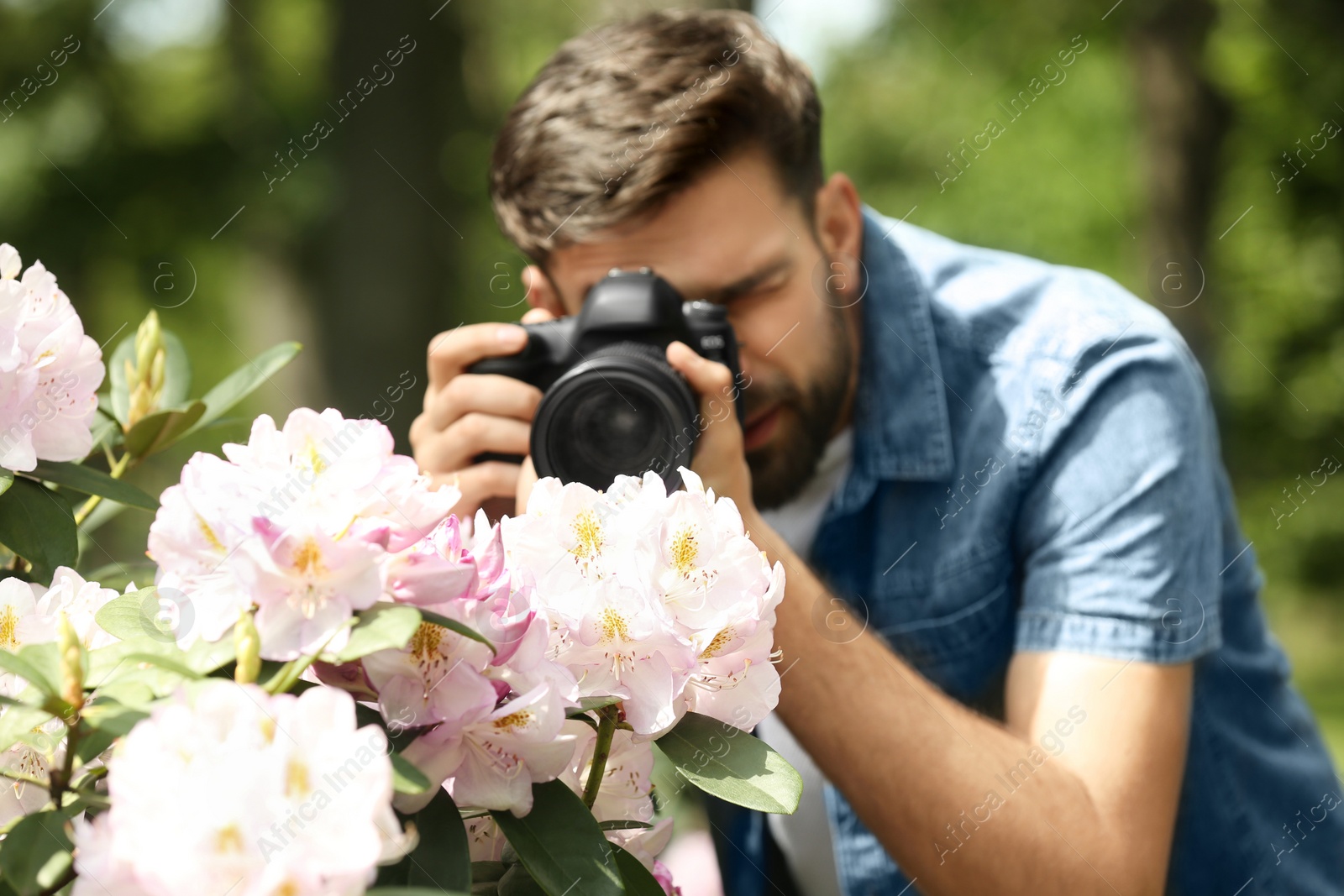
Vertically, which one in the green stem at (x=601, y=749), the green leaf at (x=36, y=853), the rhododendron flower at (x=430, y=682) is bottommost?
the green stem at (x=601, y=749)

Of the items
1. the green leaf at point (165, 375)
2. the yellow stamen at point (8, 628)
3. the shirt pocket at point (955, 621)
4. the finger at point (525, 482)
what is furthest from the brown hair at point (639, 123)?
the yellow stamen at point (8, 628)

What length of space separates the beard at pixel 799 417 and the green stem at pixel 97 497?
777mm

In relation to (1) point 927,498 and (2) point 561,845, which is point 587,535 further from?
(1) point 927,498

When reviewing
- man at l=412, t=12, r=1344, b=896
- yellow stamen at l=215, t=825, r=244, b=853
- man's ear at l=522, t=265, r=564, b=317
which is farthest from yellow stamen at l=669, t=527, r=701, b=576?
man's ear at l=522, t=265, r=564, b=317

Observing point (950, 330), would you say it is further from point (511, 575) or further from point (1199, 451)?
point (511, 575)

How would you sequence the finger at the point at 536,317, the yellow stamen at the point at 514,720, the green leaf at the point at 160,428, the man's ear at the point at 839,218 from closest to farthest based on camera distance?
the yellow stamen at the point at 514,720 < the green leaf at the point at 160,428 < the finger at the point at 536,317 < the man's ear at the point at 839,218

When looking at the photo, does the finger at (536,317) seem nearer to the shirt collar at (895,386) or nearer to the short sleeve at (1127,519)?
the shirt collar at (895,386)

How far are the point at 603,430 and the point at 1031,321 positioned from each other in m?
0.58

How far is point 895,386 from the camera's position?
4.58ft

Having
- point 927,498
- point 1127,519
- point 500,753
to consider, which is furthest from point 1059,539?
point 500,753

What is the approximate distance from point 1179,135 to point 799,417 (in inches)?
201

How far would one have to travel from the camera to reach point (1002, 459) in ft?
4.12

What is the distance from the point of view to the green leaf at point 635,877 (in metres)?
0.46

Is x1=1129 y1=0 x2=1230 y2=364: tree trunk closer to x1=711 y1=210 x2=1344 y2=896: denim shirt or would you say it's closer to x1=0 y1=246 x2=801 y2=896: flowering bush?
x1=711 y1=210 x2=1344 y2=896: denim shirt
